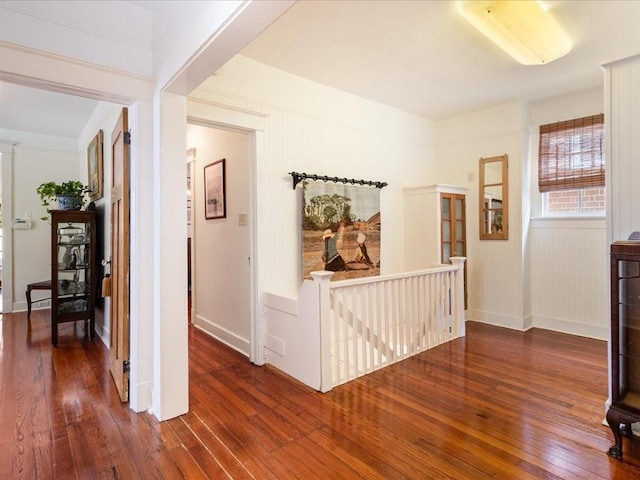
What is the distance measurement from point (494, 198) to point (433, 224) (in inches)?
36.5

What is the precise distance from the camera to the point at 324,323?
2580 millimetres

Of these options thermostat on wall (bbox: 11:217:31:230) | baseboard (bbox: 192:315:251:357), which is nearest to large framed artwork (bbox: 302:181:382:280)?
baseboard (bbox: 192:315:251:357)

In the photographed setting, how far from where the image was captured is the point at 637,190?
2.01m

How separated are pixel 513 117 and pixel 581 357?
2.74m

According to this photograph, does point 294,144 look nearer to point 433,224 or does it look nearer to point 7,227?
point 433,224

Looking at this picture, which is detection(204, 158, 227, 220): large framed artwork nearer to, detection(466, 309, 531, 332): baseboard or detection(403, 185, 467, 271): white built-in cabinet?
detection(403, 185, 467, 271): white built-in cabinet

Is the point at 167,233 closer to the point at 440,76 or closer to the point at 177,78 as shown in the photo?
the point at 177,78

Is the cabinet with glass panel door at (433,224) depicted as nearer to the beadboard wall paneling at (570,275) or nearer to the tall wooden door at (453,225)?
the tall wooden door at (453,225)

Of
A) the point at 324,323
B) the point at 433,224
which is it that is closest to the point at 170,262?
the point at 324,323

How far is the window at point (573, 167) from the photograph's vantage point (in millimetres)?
3811

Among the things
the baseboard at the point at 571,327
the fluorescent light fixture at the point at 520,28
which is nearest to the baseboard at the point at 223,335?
the fluorescent light fixture at the point at 520,28

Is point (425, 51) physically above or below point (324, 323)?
above

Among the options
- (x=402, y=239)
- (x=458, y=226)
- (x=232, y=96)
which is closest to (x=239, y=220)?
(x=232, y=96)

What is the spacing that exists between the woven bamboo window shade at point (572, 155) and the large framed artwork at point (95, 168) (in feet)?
16.7
